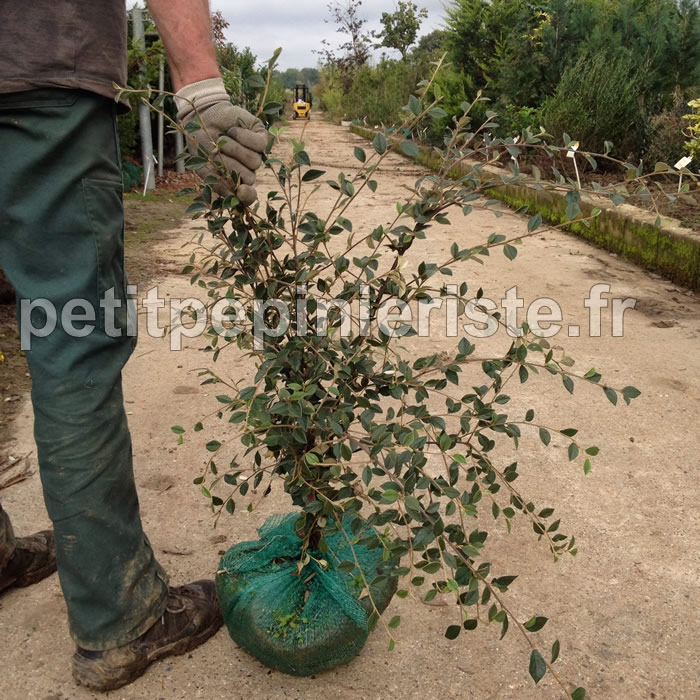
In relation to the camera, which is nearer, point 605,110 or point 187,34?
point 187,34

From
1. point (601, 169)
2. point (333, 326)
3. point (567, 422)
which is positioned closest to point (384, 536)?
point (333, 326)

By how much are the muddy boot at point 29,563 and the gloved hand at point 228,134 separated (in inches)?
43.0

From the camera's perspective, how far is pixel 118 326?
1428 millimetres

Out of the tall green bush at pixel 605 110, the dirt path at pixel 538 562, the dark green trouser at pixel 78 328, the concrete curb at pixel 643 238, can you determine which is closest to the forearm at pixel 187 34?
the dark green trouser at pixel 78 328

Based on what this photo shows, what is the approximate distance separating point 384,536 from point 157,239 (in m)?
4.95

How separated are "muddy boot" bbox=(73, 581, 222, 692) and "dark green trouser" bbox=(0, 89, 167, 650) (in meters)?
A: 0.04

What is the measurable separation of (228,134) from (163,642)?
1.08 metres

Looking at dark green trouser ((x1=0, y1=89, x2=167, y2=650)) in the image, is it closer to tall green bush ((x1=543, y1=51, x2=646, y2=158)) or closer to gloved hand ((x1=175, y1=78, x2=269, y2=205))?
gloved hand ((x1=175, y1=78, x2=269, y2=205))

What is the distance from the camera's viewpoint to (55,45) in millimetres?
1298

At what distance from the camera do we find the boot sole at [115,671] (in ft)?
4.98

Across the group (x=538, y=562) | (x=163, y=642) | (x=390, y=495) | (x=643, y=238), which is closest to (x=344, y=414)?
(x=390, y=495)

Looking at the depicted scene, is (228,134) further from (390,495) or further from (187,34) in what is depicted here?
(390,495)

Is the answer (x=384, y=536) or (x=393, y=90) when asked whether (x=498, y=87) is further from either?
(x=384, y=536)

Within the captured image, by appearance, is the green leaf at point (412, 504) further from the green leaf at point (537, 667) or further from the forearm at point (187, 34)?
the forearm at point (187, 34)
